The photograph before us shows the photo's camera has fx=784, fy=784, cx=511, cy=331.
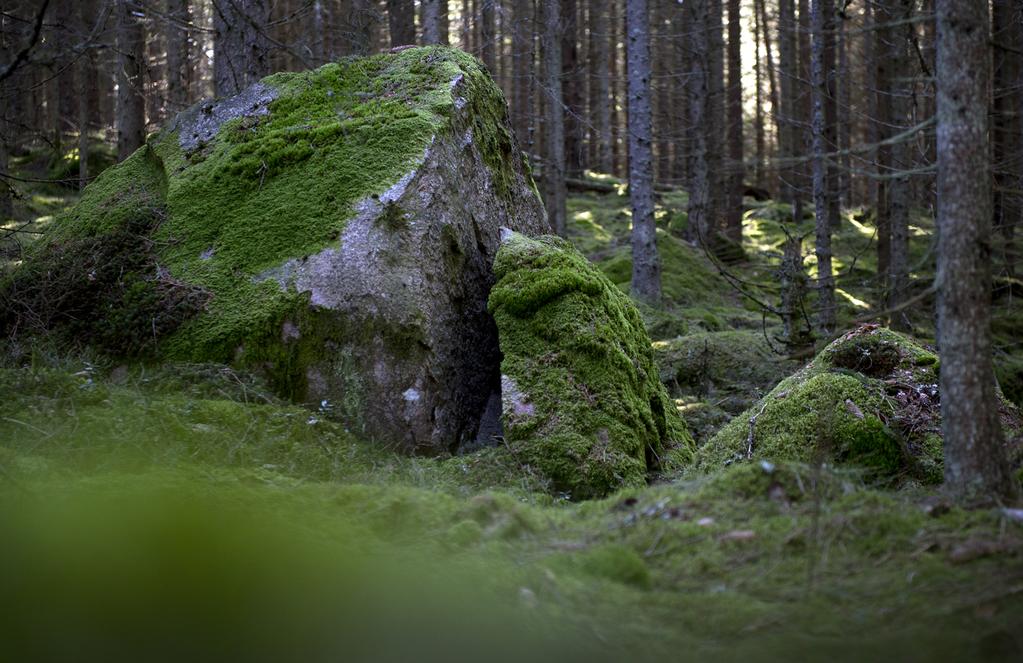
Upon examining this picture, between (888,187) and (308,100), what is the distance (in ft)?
33.1

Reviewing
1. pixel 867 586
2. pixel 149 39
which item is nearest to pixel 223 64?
pixel 867 586

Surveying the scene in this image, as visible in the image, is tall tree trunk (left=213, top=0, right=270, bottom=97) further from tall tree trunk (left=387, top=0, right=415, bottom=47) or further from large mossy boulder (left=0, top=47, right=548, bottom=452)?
tall tree trunk (left=387, top=0, right=415, bottom=47)

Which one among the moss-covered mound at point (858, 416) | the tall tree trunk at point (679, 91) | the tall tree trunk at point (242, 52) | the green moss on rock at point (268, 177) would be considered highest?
the tall tree trunk at point (679, 91)

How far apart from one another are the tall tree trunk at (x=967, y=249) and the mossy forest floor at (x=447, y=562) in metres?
0.20

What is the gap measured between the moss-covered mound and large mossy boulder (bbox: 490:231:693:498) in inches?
26.1

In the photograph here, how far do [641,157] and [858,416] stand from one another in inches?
381

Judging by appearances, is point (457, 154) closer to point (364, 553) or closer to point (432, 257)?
point (432, 257)

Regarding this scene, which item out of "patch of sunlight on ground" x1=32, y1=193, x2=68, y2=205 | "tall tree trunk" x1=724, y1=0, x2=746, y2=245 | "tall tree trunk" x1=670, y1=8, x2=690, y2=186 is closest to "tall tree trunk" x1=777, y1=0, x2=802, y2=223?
"tall tree trunk" x1=724, y1=0, x2=746, y2=245

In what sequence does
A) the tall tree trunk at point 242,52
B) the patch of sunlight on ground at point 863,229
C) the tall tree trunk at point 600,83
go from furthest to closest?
the tall tree trunk at point 600,83 → the patch of sunlight on ground at point 863,229 → the tall tree trunk at point 242,52

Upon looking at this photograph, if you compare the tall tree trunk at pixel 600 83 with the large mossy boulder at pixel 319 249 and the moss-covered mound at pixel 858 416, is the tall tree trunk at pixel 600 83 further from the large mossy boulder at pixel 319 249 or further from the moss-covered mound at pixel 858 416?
the moss-covered mound at pixel 858 416

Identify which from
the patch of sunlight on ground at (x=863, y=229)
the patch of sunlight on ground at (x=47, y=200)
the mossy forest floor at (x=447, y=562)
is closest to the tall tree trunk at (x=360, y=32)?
the mossy forest floor at (x=447, y=562)

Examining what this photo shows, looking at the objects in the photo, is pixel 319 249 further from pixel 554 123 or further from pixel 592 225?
pixel 592 225

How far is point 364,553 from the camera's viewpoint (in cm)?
335

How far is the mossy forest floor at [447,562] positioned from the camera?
8.65ft
